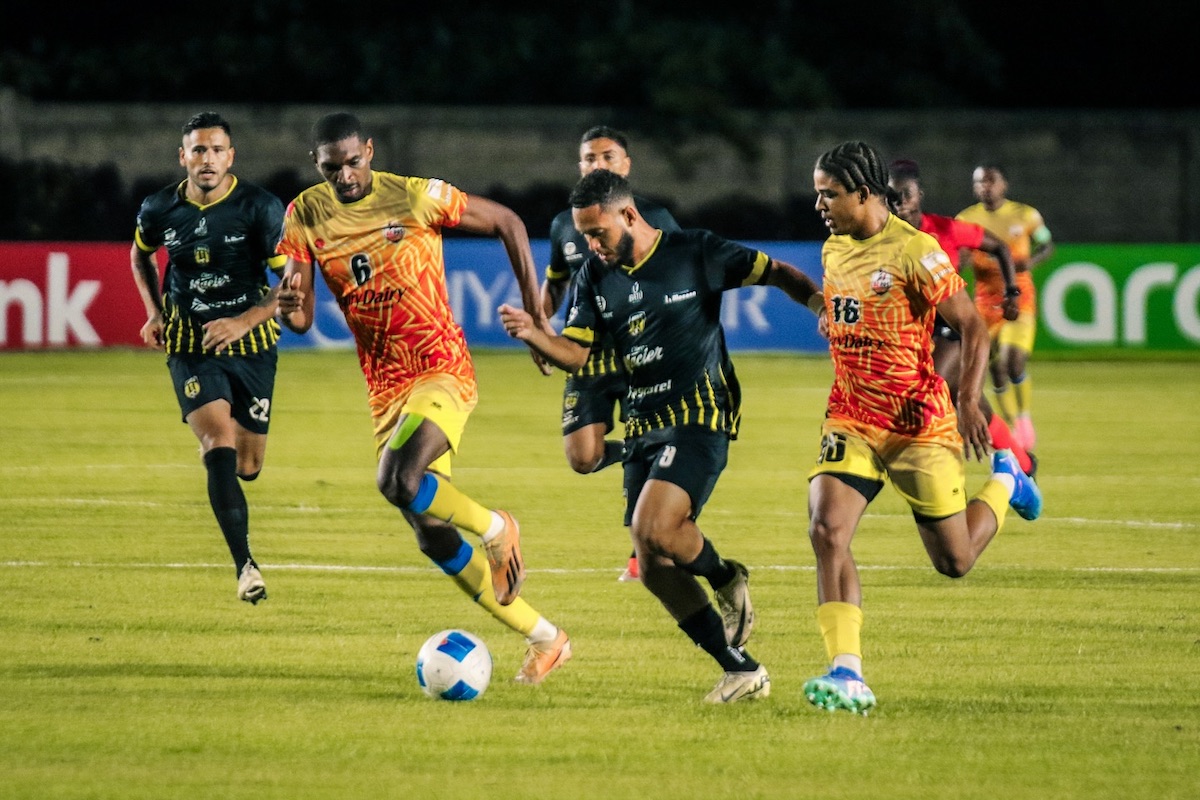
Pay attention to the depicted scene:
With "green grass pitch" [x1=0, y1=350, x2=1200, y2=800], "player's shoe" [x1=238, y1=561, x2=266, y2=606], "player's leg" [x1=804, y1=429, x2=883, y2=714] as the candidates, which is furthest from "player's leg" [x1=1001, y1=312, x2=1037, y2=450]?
"player's leg" [x1=804, y1=429, x2=883, y2=714]

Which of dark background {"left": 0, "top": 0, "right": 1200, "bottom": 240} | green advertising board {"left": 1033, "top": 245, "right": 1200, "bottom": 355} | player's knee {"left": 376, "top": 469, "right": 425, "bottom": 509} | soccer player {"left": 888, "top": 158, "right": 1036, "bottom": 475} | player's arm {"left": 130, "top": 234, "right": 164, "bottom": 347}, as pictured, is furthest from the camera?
dark background {"left": 0, "top": 0, "right": 1200, "bottom": 240}

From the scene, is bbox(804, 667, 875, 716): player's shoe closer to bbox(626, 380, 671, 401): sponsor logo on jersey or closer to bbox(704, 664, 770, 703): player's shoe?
bbox(704, 664, 770, 703): player's shoe

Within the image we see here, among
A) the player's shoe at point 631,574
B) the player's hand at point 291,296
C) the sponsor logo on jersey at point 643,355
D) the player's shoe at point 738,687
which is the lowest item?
the player's shoe at point 631,574

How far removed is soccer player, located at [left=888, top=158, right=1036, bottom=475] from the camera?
11.4 meters

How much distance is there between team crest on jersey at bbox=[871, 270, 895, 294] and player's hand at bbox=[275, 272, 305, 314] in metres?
2.22

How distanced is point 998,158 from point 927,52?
3.39 meters

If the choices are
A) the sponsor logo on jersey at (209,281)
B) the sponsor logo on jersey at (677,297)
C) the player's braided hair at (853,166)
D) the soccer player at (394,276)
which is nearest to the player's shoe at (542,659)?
the soccer player at (394,276)

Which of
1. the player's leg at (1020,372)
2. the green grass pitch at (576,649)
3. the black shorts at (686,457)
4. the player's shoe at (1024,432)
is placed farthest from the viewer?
the player's leg at (1020,372)

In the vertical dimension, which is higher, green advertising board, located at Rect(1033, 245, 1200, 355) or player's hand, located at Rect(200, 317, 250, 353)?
player's hand, located at Rect(200, 317, 250, 353)

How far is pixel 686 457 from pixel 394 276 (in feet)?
5.65

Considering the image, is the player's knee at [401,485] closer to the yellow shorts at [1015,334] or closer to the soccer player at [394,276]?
the soccer player at [394,276]

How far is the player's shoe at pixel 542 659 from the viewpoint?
741 centimetres

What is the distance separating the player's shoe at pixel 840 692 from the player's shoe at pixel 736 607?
0.73 m

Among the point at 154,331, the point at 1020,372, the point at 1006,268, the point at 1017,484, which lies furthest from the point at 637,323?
the point at 1020,372
